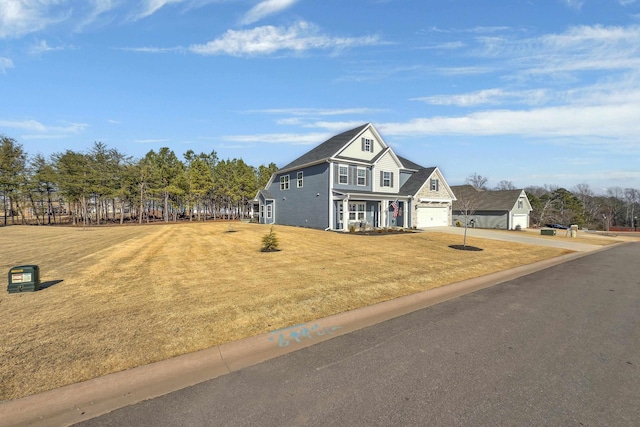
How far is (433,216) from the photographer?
32.8m

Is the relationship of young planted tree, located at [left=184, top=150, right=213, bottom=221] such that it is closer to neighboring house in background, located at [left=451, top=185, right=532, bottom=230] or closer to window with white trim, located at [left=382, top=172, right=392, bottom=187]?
window with white trim, located at [left=382, top=172, right=392, bottom=187]

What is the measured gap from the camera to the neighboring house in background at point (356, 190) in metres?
25.6

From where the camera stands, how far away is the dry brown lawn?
4.13m

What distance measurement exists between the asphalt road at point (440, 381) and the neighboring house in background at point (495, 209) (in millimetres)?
36194

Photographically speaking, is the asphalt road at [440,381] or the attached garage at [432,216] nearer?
the asphalt road at [440,381]

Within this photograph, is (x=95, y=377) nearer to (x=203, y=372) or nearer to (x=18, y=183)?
(x=203, y=372)

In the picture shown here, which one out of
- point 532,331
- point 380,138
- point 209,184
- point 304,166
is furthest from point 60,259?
point 209,184

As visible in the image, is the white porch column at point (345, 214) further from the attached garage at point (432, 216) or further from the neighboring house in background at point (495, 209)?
the neighboring house in background at point (495, 209)

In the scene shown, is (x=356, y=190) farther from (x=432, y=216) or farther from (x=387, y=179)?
(x=432, y=216)

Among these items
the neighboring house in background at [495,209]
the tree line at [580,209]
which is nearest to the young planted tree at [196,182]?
the neighboring house in background at [495,209]

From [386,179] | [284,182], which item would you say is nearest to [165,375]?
[386,179]

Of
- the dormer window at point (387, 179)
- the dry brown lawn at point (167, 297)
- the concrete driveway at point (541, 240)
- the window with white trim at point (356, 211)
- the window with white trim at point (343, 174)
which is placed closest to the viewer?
the dry brown lawn at point (167, 297)

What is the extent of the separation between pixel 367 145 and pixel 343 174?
15.0 feet

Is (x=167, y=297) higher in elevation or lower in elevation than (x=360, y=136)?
lower
